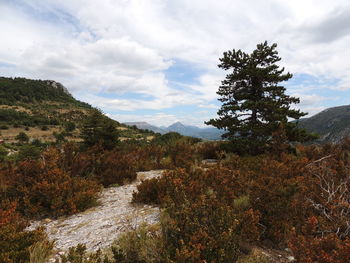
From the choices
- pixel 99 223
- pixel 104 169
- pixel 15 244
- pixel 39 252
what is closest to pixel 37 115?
pixel 104 169

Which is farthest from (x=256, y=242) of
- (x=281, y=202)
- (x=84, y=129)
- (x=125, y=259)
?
(x=84, y=129)

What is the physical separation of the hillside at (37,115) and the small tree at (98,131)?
47.8 feet

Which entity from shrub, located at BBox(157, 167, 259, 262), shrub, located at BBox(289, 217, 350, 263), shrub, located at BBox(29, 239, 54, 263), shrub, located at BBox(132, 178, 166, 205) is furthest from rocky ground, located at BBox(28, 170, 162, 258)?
shrub, located at BBox(289, 217, 350, 263)

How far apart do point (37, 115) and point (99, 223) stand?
53.3m

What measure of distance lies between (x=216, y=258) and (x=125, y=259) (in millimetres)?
1189

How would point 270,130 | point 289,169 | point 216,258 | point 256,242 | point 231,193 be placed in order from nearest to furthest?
point 216,258 < point 256,242 < point 231,193 < point 289,169 < point 270,130

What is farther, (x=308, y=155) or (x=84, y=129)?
(x=84, y=129)

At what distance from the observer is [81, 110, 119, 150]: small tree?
1205 centimetres

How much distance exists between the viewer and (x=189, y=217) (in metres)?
3.36

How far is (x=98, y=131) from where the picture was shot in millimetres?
12188

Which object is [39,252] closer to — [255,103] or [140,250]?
[140,250]

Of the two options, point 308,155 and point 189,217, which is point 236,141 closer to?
point 308,155

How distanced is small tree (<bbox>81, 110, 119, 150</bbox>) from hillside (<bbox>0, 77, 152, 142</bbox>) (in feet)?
47.8

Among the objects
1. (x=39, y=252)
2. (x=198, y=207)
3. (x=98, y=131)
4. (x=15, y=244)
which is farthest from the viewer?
(x=98, y=131)
